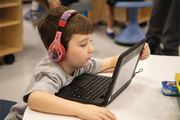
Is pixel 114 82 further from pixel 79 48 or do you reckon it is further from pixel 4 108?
pixel 4 108

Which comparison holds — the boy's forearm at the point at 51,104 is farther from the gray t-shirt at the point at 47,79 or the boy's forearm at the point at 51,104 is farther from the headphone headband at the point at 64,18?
the headphone headband at the point at 64,18

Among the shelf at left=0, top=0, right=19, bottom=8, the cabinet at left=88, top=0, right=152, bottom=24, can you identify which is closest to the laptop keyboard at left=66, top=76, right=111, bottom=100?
the shelf at left=0, top=0, right=19, bottom=8

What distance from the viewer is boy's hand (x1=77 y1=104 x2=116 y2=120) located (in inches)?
31.3

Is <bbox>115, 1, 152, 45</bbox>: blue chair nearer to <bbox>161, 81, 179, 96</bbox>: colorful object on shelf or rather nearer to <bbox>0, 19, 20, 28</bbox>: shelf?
<bbox>0, 19, 20, 28</bbox>: shelf

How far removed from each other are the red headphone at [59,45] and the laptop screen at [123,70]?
0.18 metres

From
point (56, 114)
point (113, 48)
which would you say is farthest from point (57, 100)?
point (113, 48)

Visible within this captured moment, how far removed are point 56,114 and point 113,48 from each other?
2.43 meters

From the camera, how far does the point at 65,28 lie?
3.10 feet

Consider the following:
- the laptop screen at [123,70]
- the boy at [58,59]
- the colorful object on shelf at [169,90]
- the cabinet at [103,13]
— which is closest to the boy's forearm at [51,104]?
the boy at [58,59]

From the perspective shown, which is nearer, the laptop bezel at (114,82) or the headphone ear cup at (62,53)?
the laptop bezel at (114,82)

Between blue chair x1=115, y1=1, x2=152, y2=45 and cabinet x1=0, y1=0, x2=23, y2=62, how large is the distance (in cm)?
107

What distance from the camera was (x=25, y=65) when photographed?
2.65m

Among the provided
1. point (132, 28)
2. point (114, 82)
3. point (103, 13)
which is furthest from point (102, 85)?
point (103, 13)

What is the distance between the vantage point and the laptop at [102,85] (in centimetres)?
85
